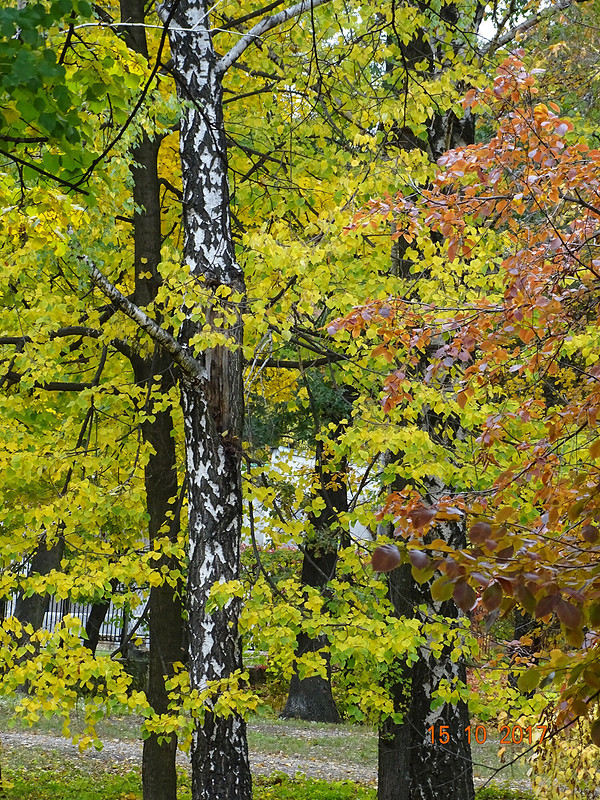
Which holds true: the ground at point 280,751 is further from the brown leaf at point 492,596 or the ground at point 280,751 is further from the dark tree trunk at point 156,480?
the brown leaf at point 492,596

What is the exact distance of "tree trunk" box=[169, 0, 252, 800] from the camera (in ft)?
17.0

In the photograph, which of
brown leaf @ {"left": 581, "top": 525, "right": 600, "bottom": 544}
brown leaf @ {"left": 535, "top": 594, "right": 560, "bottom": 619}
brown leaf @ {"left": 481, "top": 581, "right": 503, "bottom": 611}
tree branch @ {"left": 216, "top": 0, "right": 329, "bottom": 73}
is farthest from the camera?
tree branch @ {"left": 216, "top": 0, "right": 329, "bottom": 73}

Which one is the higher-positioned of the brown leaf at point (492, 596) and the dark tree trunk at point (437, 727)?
the brown leaf at point (492, 596)

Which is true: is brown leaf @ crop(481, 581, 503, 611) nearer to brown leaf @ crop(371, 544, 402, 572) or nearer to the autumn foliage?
the autumn foliage

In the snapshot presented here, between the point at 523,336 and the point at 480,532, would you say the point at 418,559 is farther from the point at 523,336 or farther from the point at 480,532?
the point at 523,336

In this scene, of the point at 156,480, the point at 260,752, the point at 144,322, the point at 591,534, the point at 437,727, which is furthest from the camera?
the point at 260,752

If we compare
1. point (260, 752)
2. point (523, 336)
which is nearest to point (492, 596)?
point (523, 336)

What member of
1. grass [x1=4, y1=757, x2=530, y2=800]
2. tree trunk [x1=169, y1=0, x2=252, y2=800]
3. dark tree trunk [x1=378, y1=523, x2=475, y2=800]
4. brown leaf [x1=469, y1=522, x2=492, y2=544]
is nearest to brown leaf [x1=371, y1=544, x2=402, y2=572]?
brown leaf [x1=469, y1=522, x2=492, y2=544]

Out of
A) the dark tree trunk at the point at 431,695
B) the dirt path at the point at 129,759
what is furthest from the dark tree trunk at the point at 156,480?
the dirt path at the point at 129,759

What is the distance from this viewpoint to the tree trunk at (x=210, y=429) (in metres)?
→ 5.19

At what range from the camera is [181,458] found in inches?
333

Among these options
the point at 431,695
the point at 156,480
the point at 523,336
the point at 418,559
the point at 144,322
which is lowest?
the point at 431,695

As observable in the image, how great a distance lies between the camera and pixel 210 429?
5566 millimetres

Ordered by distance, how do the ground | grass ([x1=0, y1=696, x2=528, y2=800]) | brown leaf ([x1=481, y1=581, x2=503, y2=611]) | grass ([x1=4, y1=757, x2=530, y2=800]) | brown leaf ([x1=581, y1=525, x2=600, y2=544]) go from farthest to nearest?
the ground, grass ([x1=0, y1=696, x2=528, y2=800]), grass ([x1=4, y1=757, x2=530, y2=800]), brown leaf ([x1=581, y1=525, x2=600, y2=544]), brown leaf ([x1=481, y1=581, x2=503, y2=611])
